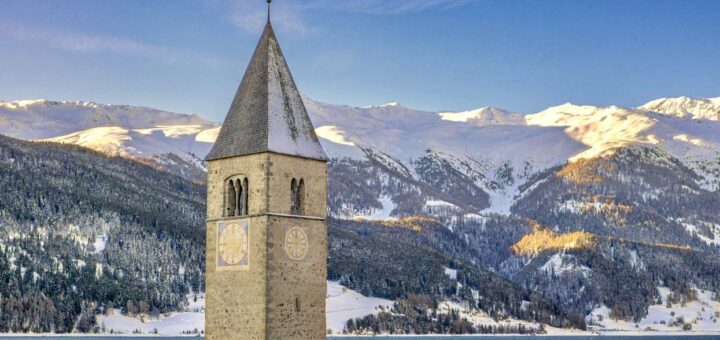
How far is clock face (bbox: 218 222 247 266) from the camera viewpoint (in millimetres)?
65500

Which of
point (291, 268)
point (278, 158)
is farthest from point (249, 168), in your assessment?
point (291, 268)

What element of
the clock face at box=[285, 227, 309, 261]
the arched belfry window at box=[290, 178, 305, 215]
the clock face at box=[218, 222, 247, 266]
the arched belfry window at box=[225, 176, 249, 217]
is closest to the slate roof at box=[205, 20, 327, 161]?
the arched belfry window at box=[225, 176, 249, 217]

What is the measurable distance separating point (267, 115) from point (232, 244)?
23.4 ft

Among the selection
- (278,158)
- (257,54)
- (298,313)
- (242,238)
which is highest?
(257,54)

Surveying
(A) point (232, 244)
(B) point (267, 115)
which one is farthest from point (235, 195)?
(B) point (267, 115)

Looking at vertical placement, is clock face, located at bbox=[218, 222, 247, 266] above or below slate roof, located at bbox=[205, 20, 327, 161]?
below

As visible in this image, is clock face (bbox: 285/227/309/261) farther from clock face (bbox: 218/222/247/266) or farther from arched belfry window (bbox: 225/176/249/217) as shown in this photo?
arched belfry window (bbox: 225/176/249/217)

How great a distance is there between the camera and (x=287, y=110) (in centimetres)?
6800

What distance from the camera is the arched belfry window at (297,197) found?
67062 millimetres

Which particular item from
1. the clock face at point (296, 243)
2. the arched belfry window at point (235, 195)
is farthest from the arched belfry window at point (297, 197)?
the arched belfry window at point (235, 195)

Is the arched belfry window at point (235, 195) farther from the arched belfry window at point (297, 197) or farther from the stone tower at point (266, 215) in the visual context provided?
the arched belfry window at point (297, 197)

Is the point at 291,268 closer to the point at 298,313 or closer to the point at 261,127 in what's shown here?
the point at 298,313

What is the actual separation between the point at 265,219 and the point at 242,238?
1897mm

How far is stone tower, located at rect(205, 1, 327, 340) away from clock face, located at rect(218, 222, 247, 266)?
0.17ft
